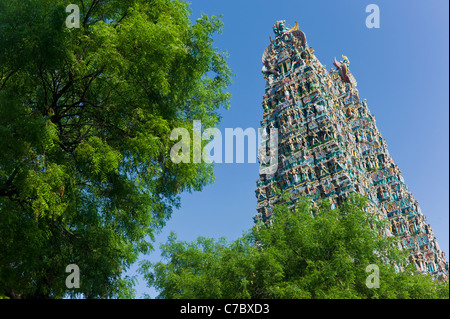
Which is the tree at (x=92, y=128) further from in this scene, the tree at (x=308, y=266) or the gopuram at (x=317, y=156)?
the gopuram at (x=317, y=156)

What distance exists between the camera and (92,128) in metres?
11.2

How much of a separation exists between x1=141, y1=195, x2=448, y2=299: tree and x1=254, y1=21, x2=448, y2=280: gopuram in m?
13.3

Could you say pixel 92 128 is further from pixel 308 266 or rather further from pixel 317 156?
pixel 317 156

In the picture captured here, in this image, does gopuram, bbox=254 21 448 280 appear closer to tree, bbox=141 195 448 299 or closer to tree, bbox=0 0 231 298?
tree, bbox=141 195 448 299

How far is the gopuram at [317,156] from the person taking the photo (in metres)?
29.7

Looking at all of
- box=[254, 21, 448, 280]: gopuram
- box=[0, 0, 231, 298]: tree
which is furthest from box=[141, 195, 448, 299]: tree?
box=[254, 21, 448, 280]: gopuram

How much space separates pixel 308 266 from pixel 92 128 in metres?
7.60

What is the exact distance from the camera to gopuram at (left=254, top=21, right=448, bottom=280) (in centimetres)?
2972

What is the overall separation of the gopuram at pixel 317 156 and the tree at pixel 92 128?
17.5 meters

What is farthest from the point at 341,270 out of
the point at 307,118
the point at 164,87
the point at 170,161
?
the point at 307,118

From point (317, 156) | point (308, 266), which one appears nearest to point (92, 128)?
point (308, 266)

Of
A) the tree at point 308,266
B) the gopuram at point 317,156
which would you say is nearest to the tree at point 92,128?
the tree at point 308,266

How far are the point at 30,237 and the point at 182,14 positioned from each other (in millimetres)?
7013

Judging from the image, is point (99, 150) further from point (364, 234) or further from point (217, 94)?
point (364, 234)
